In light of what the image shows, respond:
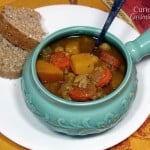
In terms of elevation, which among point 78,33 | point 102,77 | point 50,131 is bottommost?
point 50,131

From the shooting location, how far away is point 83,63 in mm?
1067

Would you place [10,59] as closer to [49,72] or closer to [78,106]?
[49,72]

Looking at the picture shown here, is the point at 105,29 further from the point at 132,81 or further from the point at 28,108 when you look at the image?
the point at 28,108

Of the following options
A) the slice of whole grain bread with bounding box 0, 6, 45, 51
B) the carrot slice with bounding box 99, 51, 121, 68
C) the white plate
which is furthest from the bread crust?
the carrot slice with bounding box 99, 51, 121, 68

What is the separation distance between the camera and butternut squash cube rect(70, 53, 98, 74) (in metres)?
1.07

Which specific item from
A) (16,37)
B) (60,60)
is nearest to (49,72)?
(60,60)

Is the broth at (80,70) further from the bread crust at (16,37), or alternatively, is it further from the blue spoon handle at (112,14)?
the bread crust at (16,37)

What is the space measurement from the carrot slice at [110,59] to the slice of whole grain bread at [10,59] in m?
0.27

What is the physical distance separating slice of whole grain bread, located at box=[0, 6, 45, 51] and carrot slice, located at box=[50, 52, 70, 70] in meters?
0.18

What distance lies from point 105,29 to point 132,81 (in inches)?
6.6

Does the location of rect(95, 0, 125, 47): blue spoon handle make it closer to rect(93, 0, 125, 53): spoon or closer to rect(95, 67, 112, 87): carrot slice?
rect(93, 0, 125, 53): spoon

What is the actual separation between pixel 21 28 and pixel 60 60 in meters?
0.26

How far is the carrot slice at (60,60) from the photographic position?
1.09 metres

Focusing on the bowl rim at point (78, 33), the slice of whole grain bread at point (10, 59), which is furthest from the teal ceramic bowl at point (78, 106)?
the slice of whole grain bread at point (10, 59)
